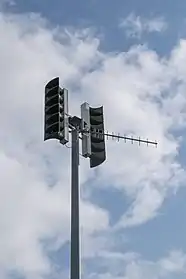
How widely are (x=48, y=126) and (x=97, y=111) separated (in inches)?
89.2

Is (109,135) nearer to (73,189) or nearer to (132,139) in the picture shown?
(132,139)

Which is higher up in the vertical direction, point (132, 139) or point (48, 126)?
point (132, 139)

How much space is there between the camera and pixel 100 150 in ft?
61.3

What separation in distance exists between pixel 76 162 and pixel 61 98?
1.76 metres

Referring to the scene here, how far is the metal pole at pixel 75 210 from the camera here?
53.1 feet

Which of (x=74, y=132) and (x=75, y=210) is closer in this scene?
(x=75, y=210)

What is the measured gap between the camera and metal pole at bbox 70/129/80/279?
53.1 feet

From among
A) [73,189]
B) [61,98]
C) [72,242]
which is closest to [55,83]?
[61,98]

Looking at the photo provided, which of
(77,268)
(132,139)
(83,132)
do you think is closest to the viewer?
(77,268)

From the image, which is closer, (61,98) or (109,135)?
(61,98)

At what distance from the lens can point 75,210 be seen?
661 inches

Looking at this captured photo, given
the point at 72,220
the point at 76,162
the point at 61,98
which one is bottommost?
the point at 72,220

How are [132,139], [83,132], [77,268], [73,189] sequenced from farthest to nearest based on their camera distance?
1. [132,139]
2. [83,132]
3. [73,189]
4. [77,268]

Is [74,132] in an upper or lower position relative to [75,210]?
upper
